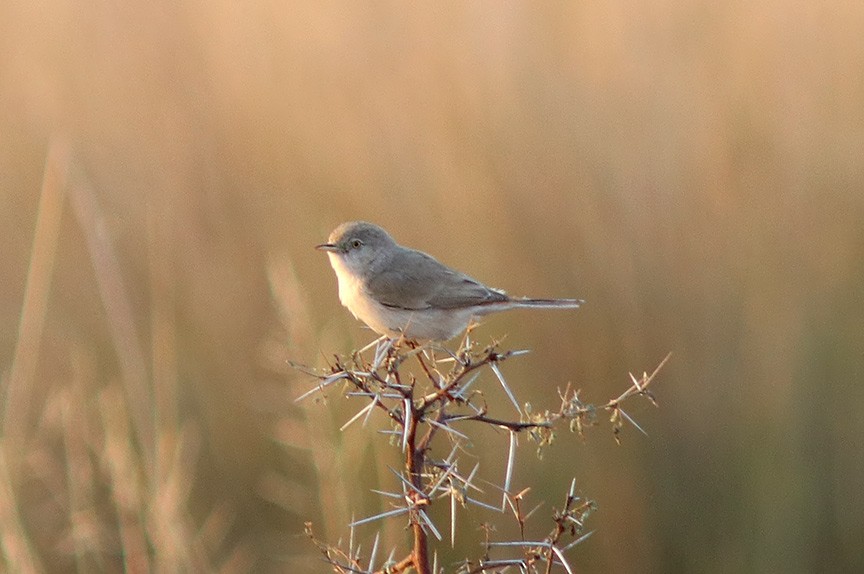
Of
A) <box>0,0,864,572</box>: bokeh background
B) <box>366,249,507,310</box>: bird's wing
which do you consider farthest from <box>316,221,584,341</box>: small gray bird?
<box>0,0,864,572</box>: bokeh background

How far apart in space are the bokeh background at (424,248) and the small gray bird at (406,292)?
0.22 meters

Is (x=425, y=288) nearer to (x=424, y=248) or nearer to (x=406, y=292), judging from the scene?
(x=406, y=292)

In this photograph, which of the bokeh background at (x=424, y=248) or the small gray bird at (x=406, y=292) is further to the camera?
the bokeh background at (x=424, y=248)

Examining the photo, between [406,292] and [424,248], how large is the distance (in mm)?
1105

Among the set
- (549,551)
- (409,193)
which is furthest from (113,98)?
(549,551)

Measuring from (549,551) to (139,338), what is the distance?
11.1ft

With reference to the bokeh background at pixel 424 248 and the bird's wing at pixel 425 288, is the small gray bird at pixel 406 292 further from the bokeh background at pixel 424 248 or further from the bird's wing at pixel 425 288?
the bokeh background at pixel 424 248

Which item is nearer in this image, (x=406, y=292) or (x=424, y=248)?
(x=406, y=292)

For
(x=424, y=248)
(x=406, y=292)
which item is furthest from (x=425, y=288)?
(x=424, y=248)

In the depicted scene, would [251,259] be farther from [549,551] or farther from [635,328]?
[549,551]

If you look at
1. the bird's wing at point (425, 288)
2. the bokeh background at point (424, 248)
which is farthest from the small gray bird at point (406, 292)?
the bokeh background at point (424, 248)

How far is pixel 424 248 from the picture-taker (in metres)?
4.60

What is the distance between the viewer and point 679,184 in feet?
15.1

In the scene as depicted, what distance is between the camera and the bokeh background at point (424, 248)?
380 centimetres
